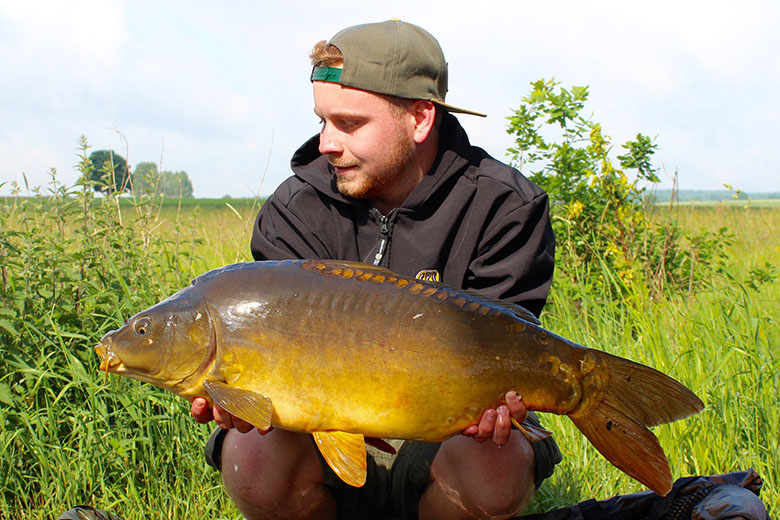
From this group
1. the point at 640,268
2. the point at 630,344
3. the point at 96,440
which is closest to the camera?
the point at 96,440

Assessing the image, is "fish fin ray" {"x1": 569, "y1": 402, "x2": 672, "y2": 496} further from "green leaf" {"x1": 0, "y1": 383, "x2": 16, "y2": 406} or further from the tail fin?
"green leaf" {"x1": 0, "y1": 383, "x2": 16, "y2": 406}

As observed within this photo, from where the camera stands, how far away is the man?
6.45 feet

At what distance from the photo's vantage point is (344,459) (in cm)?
157

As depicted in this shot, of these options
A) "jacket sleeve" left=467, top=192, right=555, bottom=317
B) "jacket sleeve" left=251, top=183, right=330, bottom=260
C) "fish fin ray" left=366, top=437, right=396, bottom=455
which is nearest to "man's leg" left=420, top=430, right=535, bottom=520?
"fish fin ray" left=366, top=437, right=396, bottom=455

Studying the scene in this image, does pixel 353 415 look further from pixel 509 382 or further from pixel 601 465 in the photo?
pixel 601 465

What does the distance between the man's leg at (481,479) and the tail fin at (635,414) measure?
0.36 m

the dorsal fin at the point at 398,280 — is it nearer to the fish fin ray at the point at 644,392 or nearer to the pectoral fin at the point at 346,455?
the fish fin ray at the point at 644,392

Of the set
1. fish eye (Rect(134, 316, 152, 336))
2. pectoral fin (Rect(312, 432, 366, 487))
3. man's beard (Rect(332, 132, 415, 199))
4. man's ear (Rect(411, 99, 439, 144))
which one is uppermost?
man's ear (Rect(411, 99, 439, 144))

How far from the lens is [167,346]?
1532 millimetres

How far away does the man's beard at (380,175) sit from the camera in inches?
84.1

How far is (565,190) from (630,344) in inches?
50.4

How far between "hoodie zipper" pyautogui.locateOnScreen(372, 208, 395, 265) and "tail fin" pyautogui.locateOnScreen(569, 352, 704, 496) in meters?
0.78

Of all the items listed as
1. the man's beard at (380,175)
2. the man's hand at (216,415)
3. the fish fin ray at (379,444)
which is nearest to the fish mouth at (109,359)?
the man's hand at (216,415)

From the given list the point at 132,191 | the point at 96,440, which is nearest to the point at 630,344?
the point at 96,440
